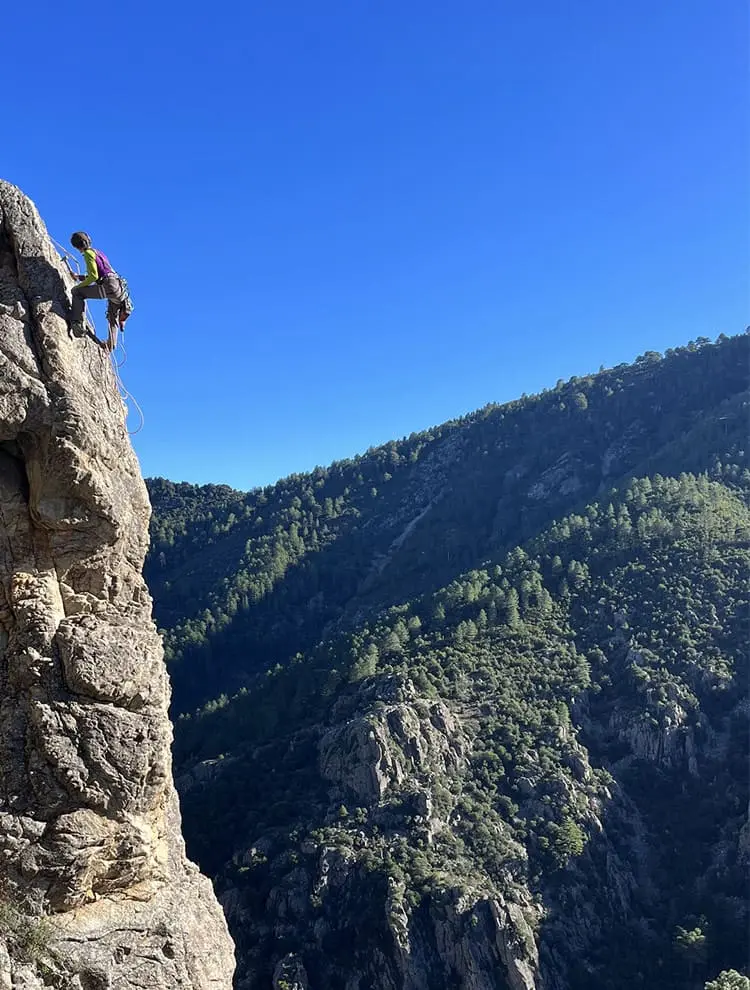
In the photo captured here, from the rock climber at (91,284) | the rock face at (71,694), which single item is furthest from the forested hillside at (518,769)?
the rock climber at (91,284)

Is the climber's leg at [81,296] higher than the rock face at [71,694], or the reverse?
the climber's leg at [81,296]

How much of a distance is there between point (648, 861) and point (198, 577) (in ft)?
309

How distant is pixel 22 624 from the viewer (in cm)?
990

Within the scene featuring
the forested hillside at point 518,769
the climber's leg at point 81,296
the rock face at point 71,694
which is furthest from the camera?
the forested hillside at point 518,769

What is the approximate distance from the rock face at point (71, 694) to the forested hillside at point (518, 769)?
117 ft

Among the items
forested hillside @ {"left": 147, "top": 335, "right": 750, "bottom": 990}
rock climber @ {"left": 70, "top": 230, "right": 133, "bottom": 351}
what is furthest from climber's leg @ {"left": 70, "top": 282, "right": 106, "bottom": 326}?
forested hillside @ {"left": 147, "top": 335, "right": 750, "bottom": 990}

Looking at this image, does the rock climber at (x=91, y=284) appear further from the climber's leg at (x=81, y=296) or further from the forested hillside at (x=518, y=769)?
the forested hillside at (x=518, y=769)

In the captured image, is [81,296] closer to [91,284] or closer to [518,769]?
[91,284]

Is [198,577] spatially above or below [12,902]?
above

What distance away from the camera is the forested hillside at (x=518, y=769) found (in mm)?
41562

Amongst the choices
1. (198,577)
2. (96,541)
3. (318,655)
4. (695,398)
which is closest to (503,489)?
(695,398)

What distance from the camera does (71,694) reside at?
32.4ft

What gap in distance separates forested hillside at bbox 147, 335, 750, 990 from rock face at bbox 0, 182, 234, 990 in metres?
35.7

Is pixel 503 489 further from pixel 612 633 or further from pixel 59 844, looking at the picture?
pixel 59 844
